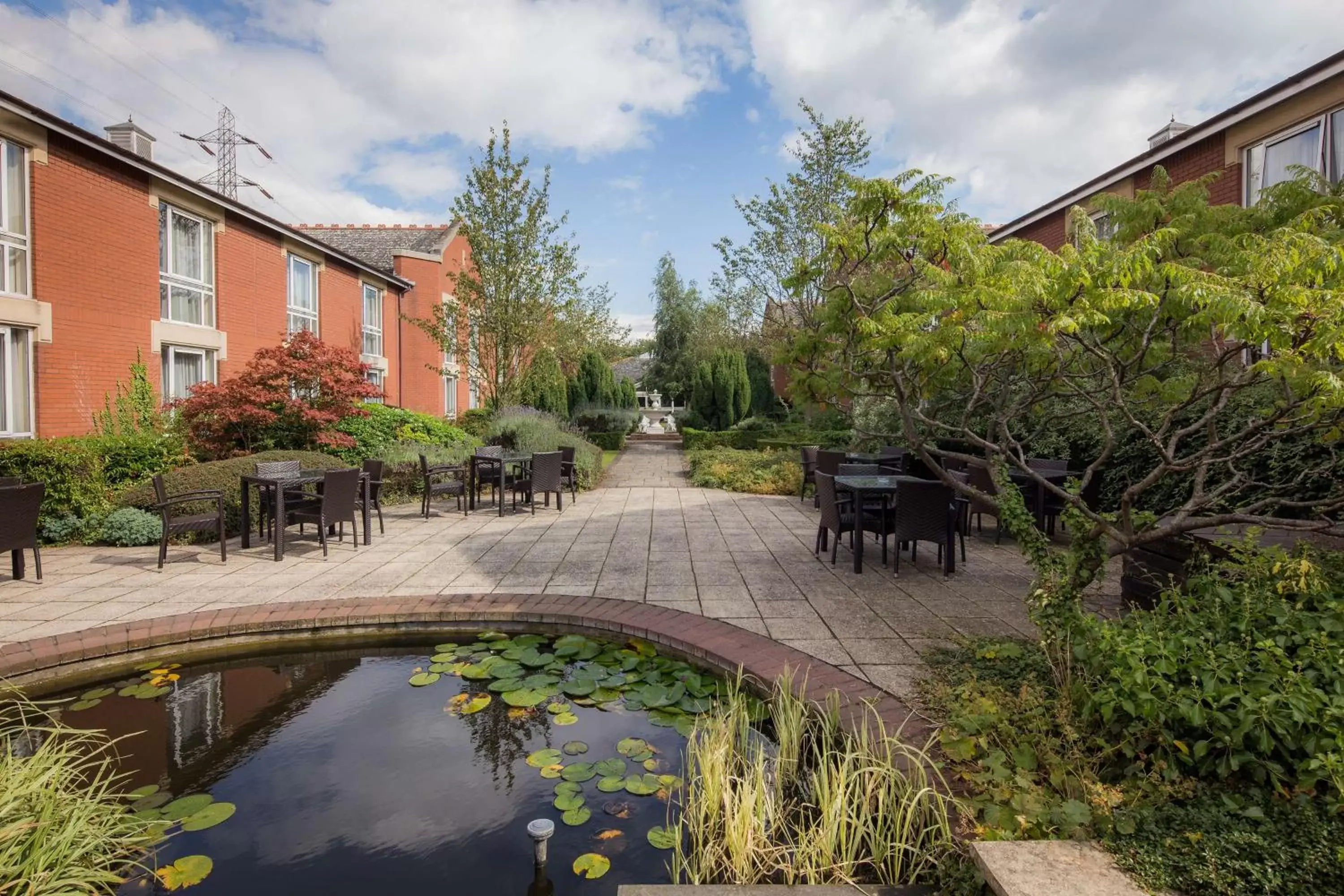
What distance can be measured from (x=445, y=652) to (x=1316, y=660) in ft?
14.5

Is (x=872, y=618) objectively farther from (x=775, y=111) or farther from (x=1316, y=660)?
(x=775, y=111)

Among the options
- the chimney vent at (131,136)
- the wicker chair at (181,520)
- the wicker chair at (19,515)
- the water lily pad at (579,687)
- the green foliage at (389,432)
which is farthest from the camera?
the chimney vent at (131,136)

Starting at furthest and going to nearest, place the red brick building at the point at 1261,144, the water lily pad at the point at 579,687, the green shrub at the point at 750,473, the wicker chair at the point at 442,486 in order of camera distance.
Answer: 1. the green shrub at the point at 750,473
2. the wicker chair at the point at 442,486
3. the red brick building at the point at 1261,144
4. the water lily pad at the point at 579,687

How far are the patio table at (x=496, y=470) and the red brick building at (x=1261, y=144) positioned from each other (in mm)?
7768

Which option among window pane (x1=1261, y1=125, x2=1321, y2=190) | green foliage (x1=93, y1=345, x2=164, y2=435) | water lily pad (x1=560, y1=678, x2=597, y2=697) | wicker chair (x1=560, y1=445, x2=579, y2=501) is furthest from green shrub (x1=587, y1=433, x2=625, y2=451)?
water lily pad (x1=560, y1=678, x2=597, y2=697)

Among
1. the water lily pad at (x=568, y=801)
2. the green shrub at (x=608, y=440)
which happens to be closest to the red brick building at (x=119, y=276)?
the green shrub at (x=608, y=440)

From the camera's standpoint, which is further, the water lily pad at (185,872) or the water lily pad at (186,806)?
the water lily pad at (186,806)

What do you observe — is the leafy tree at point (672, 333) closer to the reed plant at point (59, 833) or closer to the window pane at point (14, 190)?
the window pane at point (14, 190)

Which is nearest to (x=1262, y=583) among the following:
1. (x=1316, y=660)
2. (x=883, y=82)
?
(x=1316, y=660)

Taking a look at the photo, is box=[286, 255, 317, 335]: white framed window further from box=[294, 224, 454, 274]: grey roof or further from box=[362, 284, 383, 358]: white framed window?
box=[294, 224, 454, 274]: grey roof

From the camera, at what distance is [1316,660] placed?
2.44 m

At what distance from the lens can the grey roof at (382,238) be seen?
21750 millimetres

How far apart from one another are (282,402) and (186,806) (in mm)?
8859

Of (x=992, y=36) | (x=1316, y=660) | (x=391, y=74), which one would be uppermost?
(x=391, y=74)
